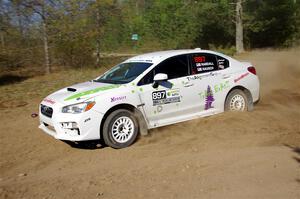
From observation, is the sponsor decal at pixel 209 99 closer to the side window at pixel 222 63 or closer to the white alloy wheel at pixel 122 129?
the side window at pixel 222 63

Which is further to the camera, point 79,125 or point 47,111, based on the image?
point 47,111

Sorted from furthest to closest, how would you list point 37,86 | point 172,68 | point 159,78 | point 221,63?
point 37,86, point 221,63, point 172,68, point 159,78

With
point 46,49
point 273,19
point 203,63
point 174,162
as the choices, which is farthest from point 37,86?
point 273,19

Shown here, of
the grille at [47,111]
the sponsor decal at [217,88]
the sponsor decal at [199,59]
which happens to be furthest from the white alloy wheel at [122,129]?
the sponsor decal at [199,59]

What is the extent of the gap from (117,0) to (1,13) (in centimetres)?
Result: 723

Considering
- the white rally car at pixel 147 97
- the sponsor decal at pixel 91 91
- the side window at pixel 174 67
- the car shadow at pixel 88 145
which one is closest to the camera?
the white rally car at pixel 147 97

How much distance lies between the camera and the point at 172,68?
7.55 meters

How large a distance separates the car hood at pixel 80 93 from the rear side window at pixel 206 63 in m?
→ 1.91

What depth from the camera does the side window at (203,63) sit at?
784 centimetres

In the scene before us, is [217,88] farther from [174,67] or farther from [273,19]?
[273,19]

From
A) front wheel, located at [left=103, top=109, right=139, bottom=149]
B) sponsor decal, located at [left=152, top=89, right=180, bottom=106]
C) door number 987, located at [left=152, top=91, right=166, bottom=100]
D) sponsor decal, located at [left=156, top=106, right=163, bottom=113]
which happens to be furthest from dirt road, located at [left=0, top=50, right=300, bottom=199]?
door number 987, located at [left=152, top=91, right=166, bottom=100]

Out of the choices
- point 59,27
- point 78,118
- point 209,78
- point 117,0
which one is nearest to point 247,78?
point 209,78

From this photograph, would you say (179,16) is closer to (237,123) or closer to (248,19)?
(248,19)

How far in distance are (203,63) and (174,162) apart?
9.85 feet
